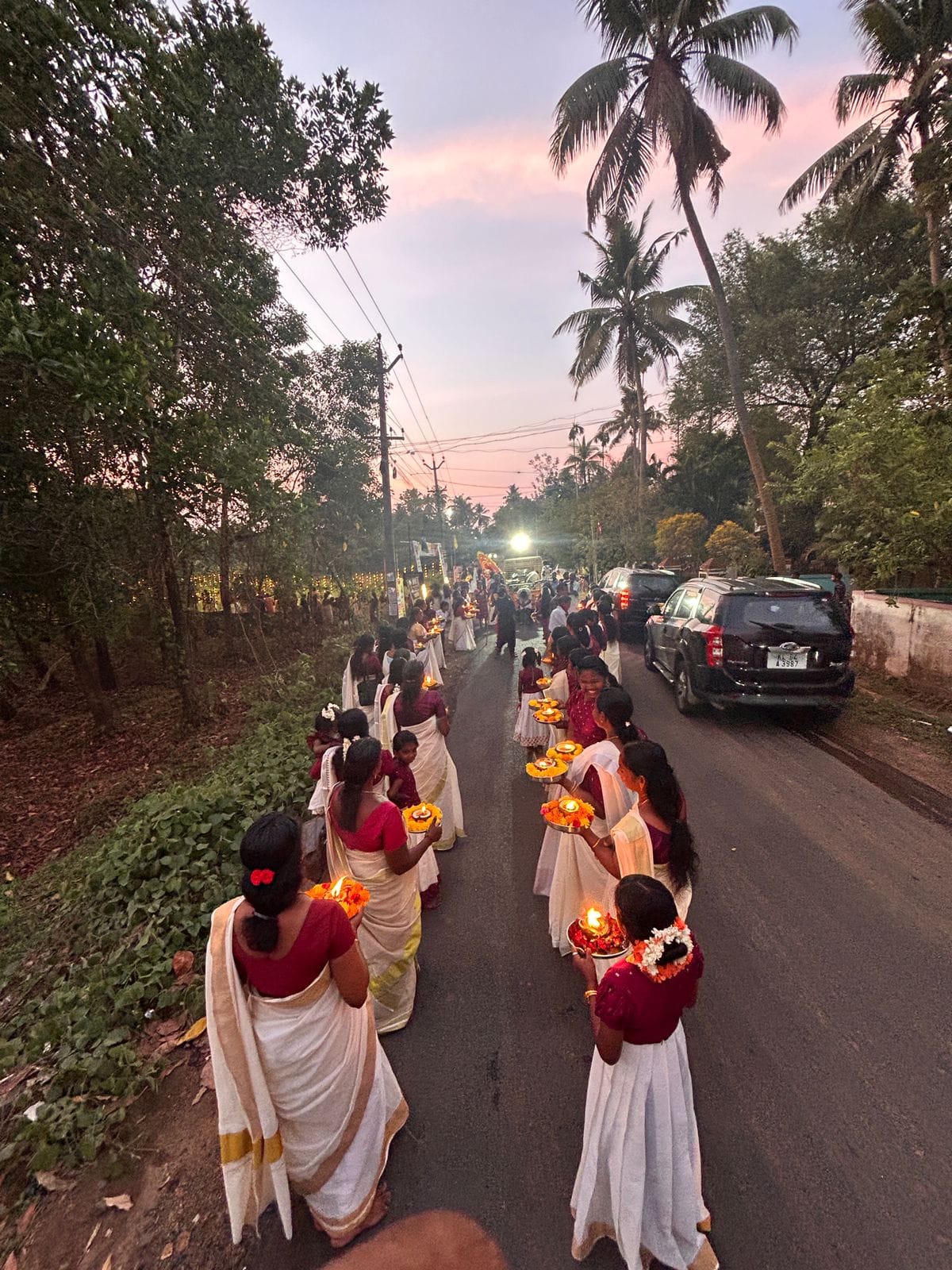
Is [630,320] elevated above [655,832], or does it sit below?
above

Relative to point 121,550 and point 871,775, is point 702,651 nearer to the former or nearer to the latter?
point 871,775

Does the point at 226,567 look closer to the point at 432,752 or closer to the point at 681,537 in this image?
the point at 432,752

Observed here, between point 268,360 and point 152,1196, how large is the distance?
987 cm

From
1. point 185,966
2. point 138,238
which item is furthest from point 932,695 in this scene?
point 138,238

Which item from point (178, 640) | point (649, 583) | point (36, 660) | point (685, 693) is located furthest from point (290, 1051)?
point (649, 583)

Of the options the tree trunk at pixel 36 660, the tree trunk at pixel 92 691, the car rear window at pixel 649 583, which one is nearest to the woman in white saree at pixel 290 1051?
the tree trunk at pixel 36 660

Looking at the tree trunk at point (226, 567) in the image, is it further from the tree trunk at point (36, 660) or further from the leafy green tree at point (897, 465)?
the leafy green tree at point (897, 465)

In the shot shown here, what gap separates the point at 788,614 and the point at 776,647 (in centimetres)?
48

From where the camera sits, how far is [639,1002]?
1.90 meters

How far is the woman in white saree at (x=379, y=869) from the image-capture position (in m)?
3.09

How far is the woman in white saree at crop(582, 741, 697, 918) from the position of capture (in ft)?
8.19

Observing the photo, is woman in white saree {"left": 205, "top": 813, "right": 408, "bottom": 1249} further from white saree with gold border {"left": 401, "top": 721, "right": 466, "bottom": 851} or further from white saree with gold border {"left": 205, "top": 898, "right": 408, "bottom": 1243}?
white saree with gold border {"left": 401, "top": 721, "right": 466, "bottom": 851}

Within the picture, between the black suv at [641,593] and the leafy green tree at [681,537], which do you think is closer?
the black suv at [641,593]

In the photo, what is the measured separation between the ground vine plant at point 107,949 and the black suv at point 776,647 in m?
5.44
